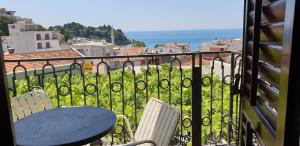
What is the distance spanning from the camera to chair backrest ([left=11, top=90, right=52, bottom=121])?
230 cm

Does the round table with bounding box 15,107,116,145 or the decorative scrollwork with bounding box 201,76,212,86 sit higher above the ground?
the decorative scrollwork with bounding box 201,76,212,86

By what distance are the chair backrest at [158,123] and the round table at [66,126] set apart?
1.29 ft

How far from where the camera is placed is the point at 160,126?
213 cm

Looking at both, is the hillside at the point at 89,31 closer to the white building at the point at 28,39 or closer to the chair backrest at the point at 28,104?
the white building at the point at 28,39

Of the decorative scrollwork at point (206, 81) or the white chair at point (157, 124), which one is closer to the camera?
the white chair at point (157, 124)

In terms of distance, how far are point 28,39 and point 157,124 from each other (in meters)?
38.6

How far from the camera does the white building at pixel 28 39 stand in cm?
3566

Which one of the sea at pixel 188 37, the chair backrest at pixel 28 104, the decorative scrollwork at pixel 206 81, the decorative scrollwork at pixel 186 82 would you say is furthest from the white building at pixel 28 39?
the decorative scrollwork at pixel 206 81

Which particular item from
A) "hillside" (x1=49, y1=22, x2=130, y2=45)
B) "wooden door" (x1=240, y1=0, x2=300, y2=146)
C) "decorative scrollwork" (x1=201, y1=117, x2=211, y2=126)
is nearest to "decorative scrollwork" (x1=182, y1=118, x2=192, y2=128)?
"decorative scrollwork" (x1=201, y1=117, x2=211, y2=126)

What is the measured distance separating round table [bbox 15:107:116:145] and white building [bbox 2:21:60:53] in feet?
115

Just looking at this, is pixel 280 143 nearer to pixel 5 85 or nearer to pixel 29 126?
pixel 5 85

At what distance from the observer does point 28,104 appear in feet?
7.95

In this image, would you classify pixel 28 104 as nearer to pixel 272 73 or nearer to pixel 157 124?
pixel 157 124

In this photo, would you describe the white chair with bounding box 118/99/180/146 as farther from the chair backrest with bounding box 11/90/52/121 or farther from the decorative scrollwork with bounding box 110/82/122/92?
the chair backrest with bounding box 11/90/52/121
